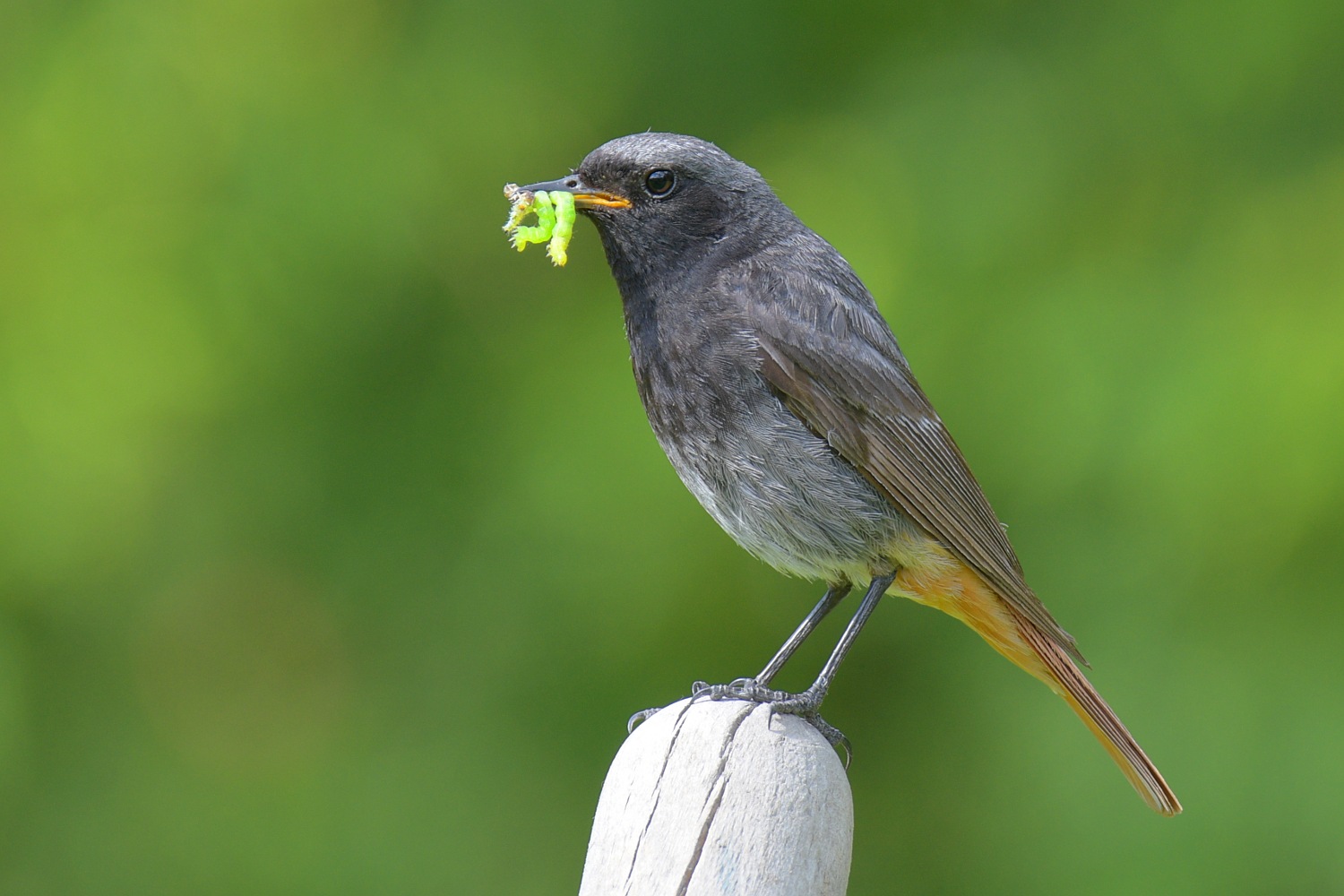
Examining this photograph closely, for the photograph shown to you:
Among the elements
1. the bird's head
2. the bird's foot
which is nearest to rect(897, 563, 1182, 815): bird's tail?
the bird's foot

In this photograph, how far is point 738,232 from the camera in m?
3.86

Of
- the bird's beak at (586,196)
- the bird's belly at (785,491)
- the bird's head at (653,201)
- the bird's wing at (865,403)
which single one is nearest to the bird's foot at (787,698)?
the bird's belly at (785,491)

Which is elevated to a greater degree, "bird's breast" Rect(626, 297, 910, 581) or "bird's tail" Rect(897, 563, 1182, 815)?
"bird's breast" Rect(626, 297, 910, 581)

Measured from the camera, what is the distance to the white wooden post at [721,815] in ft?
7.11

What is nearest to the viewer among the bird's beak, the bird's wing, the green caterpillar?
the green caterpillar

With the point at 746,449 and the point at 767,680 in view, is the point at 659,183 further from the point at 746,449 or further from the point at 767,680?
the point at 767,680

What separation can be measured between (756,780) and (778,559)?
1522mm

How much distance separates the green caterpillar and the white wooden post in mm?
1503

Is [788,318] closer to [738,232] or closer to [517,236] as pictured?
[738,232]

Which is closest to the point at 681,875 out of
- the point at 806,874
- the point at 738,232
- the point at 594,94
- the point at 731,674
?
the point at 806,874

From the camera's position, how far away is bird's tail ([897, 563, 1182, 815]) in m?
3.66

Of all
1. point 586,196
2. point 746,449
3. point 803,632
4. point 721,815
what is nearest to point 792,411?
point 746,449

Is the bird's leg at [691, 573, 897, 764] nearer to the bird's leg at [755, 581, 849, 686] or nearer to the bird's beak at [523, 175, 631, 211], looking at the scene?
the bird's leg at [755, 581, 849, 686]

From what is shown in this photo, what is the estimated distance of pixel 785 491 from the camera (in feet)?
11.7
